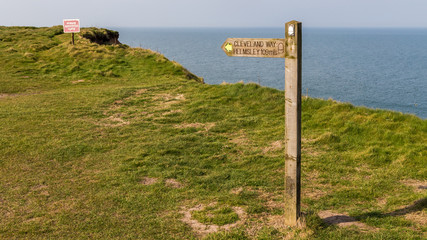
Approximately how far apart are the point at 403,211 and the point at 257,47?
4.59 metres

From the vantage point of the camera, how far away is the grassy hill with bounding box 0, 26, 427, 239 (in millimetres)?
7812

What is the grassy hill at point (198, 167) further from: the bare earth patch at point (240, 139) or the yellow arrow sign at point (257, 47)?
the yellow arrow sign at point (257, 47)

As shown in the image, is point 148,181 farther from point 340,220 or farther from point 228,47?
point 340,220

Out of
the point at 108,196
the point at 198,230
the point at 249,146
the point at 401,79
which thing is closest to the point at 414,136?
the point at 249,146

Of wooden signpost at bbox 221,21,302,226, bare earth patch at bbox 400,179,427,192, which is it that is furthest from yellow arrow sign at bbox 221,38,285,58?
bare earth patch at bbox 400,179,427,192

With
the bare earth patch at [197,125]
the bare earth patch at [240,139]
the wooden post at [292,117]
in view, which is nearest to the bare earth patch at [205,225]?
the wooden post at [292,117]

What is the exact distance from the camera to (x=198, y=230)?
25.1ft

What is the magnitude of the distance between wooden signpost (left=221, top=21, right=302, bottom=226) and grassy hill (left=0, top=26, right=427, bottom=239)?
1.64 feet

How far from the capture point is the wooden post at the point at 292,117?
698cm

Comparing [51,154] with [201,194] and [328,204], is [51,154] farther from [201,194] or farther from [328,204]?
[328,204]

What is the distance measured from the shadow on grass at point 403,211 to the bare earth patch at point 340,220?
0.23 m

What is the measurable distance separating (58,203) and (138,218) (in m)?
2.14

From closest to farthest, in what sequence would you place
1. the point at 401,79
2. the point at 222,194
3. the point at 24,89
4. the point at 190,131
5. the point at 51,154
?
1. the point at 222,194
2. the point at 51,154
3. the point at 190,131
4. the point at 24,89
5. the point at 401,79

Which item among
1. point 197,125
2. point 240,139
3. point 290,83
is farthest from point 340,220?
point 197,125
